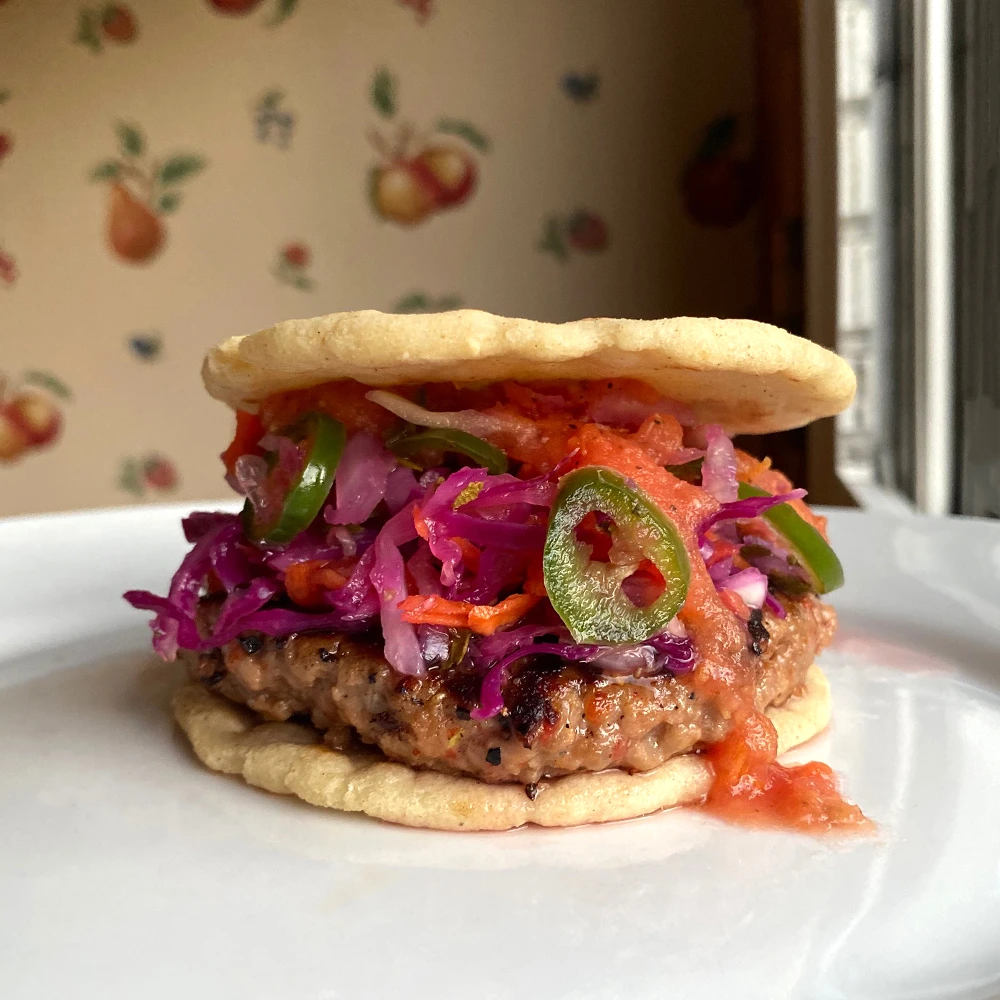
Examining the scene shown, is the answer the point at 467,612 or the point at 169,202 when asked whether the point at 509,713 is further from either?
the point at 169,202

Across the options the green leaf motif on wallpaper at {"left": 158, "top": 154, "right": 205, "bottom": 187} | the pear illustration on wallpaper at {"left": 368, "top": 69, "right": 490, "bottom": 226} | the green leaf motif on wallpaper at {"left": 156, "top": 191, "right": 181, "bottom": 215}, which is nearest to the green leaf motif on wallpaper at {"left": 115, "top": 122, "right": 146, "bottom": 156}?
the green leaf motif on wallpaper at {"left": 158, "top": 154, "right": 205, "bottom": 187}

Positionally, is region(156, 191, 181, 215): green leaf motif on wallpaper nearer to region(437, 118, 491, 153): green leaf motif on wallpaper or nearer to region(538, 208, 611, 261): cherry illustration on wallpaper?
region(437, 118, 491, 153): green leaf motif on wallpaper

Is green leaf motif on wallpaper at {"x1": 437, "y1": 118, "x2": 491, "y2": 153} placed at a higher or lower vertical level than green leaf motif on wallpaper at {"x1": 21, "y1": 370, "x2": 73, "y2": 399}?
higher

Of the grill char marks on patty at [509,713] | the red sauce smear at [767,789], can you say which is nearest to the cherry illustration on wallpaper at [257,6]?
the grill char marks on patty at [509,713]

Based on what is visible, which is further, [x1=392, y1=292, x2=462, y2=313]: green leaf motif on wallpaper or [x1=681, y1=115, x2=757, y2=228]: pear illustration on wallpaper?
[x1=392, y1=292, x2=462, y2=313]: green leaf motif on wallpaper

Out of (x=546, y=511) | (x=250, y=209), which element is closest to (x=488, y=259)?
(x=250, y=209)

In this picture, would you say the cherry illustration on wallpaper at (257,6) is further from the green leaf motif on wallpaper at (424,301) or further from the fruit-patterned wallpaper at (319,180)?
the green leaf motif on wallpaper at (424,301)

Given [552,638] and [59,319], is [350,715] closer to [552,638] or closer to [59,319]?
[552,638]

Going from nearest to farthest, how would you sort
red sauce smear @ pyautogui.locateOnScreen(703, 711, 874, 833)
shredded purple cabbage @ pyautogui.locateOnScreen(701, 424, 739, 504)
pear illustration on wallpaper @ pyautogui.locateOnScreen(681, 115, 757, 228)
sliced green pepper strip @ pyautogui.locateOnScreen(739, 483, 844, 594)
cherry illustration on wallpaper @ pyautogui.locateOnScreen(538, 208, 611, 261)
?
red sauce smear @ pyautogui.locateOnScreen(703, 711, 874, 833) → shredded purple cabbage @ pyautogui.locateOnScreen(701, 424, 739, 504) → sliced green pepper strip @ pyautogui.locateOnScreen(739, 483, 844, 594) → pear illustration on wallpaper @ pyautogui.locateOnScreen(681, 115, 757, 228) → cherry illustration on wallpaper @ pyautogui.locateOnScreen(538, 208, 611, 261)
